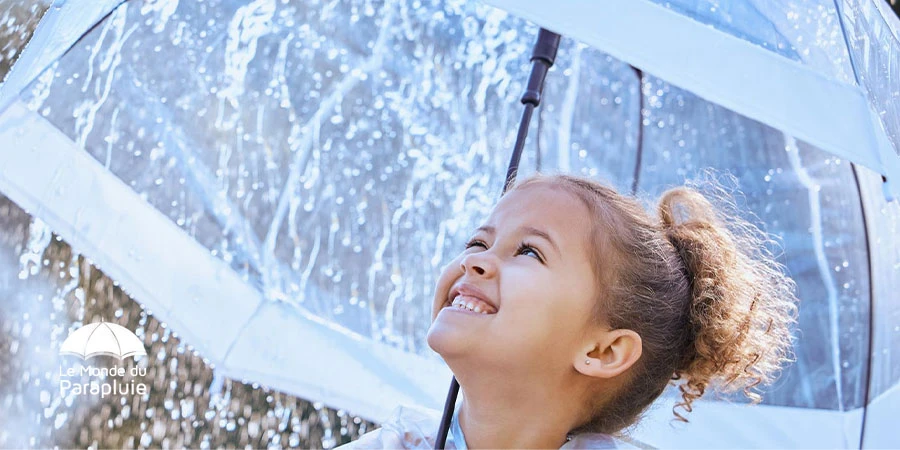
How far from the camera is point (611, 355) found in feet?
4.73

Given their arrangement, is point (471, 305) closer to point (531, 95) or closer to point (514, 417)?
point (514, 417)

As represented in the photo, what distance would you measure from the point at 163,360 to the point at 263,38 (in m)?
3.27

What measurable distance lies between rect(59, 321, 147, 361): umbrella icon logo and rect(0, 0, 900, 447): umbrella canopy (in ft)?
3.24

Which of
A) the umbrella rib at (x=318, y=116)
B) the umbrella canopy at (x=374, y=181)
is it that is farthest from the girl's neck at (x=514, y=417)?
the umbrella rib at (x=318, y=116)

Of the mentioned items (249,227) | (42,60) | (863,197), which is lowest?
(249,227)

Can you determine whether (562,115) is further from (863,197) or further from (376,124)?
(863,197)

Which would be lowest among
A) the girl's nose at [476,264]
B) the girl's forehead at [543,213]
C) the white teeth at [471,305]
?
the white teeth at [471,305]

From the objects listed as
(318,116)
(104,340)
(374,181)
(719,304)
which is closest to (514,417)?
(719,304)

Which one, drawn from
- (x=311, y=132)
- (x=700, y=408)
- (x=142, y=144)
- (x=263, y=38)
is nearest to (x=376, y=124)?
(x=311, y=132)

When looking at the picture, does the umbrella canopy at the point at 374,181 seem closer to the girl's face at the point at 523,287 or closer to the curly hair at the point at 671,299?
the curly hair at the point at 671,299

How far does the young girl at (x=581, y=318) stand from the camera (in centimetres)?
135

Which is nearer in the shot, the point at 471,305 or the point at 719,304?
the point at 471,305

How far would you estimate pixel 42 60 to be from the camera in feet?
4.88

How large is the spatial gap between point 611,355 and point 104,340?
1.78 meters
